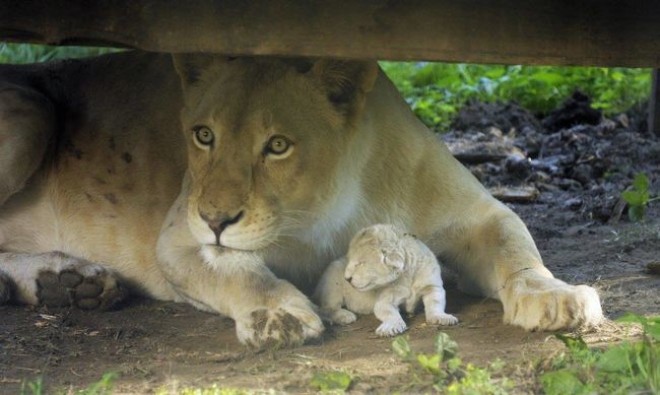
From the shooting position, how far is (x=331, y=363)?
3723 mm

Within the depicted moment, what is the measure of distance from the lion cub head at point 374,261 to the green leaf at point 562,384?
0.97 meters

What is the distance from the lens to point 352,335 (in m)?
4.14

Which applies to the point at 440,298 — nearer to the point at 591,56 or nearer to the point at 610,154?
the point at 591,56

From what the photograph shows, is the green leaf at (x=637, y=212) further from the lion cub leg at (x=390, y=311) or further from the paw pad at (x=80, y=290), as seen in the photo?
the paw pad at (x=80, y=290)

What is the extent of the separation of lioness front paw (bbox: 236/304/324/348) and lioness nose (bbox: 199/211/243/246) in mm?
314

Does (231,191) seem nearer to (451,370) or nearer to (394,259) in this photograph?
(394,259)

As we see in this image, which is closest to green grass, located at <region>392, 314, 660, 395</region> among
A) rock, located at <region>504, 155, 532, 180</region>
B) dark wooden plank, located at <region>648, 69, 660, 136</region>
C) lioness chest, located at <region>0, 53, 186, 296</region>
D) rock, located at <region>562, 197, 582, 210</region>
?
lioness chest, located at <region>0, 53, 186, 296</region>

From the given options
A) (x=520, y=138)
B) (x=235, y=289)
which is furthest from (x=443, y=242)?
(x=520, y=138)

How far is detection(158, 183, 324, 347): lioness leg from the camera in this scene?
402cm

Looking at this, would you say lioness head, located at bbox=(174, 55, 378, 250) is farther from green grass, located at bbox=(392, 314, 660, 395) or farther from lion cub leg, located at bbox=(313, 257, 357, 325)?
green grass, located at bbox=(392, 314, 660, 395)

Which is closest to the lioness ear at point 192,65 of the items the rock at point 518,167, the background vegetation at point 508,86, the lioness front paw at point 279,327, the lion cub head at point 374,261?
the lion cub head at point 374,261

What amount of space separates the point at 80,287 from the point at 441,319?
1.58 metres

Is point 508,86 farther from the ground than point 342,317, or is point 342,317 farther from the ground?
point 508,86

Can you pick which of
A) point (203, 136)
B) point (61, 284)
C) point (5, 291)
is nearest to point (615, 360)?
point (203, 136)
